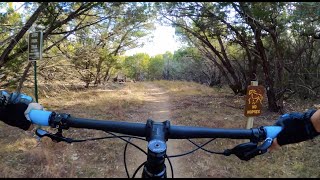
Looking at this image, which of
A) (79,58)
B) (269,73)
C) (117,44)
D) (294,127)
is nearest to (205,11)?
(269,73)

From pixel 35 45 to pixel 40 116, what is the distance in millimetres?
6657

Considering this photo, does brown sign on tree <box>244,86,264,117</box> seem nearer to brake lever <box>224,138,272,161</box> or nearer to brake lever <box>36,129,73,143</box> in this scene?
brake lever <box>224,138,272,161</box>

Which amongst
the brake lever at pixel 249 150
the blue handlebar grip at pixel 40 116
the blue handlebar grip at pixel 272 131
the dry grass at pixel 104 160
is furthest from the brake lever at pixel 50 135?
the dry grass at pixel 104 160

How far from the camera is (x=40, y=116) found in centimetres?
118

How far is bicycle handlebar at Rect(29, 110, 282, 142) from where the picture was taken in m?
1.10

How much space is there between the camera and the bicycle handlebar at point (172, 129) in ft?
3.60

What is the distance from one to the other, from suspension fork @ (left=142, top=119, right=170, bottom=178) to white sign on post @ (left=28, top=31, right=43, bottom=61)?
265 inches

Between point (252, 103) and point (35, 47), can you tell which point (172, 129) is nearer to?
point (252, 103)

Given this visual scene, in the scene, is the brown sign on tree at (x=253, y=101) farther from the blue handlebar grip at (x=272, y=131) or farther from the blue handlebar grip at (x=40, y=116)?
the blue handlebar grip at (x=40, y=116)

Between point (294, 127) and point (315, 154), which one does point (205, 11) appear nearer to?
point (315, 154)

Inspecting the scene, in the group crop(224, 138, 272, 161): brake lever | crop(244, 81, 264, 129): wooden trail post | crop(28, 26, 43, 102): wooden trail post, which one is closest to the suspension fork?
crop(224, 138, 272, 161): brake lever

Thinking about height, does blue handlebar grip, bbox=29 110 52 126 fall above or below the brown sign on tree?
above

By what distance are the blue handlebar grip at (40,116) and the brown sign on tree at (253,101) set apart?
6134 millimetres

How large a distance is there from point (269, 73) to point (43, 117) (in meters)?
10.3
